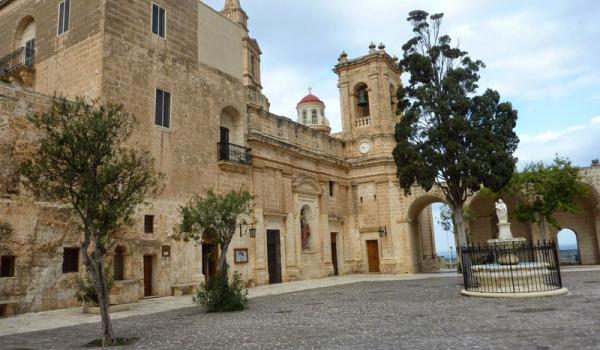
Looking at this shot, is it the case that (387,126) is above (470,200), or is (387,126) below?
above

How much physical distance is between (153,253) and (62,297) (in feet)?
11.7

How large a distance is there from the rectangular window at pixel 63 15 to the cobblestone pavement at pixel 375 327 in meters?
12.5

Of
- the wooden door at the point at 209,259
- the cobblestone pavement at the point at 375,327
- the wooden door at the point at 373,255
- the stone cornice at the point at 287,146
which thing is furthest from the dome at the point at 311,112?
the cobblestone pavement at the point at 375,327

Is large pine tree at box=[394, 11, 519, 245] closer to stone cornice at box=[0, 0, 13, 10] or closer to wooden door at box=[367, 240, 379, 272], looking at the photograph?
wooden door at box=[367, 240, 379, 272]

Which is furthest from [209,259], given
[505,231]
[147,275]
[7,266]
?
[505,231]

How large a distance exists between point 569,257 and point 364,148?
1627cm

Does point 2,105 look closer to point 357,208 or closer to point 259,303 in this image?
point 259,303

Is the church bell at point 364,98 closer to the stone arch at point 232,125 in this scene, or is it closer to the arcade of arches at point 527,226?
the arcade of arches at point 527,226

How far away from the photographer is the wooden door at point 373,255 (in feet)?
98.1

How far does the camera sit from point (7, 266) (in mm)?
13688

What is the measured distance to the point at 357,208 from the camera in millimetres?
30766

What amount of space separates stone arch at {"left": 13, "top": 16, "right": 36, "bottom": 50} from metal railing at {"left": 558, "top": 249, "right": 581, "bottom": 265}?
108ft

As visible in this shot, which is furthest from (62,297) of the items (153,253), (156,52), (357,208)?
(357,208)

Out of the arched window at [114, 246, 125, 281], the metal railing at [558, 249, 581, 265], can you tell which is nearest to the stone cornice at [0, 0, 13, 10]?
the arched window at [114, 246, 125, 281]
